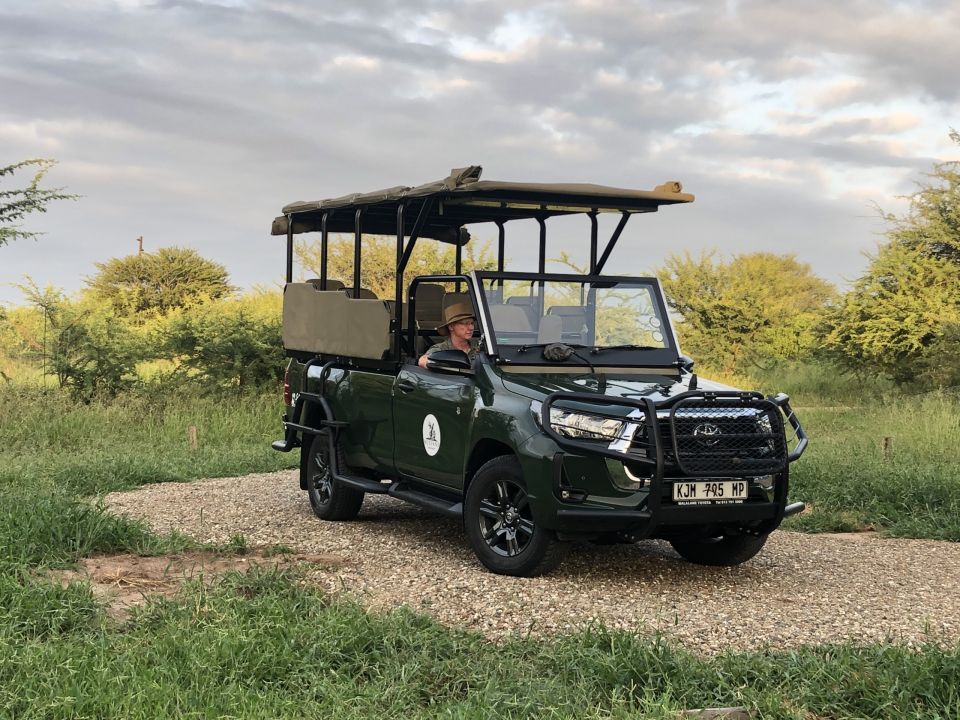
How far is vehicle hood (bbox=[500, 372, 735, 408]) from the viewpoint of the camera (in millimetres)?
7004

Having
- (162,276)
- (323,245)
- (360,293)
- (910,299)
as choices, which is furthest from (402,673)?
(162,276)

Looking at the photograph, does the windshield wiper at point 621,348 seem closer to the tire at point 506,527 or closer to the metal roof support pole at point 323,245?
the tire at point 506,527

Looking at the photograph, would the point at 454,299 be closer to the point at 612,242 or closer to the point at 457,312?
the point at 457,312

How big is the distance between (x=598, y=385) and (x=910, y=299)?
19019mm

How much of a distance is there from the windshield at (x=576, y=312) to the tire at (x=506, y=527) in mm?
1022

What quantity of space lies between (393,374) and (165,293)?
39139 millimetres

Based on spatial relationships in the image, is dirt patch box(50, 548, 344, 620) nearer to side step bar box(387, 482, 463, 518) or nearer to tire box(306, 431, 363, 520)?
side step bar box(387, 482, 463, 518)

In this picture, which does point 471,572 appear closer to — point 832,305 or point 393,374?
point 393,374

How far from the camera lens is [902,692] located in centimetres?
479

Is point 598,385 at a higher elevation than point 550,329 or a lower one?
lower

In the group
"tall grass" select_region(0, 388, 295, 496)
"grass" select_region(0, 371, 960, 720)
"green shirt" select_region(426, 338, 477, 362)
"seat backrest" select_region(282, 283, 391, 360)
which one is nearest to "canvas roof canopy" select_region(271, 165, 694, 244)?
"seat backrest" select_region(282, 283, 391, 360)

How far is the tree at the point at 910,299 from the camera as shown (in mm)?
23938

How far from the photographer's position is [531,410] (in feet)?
22.6

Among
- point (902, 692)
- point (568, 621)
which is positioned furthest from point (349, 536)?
point (902, 692)
